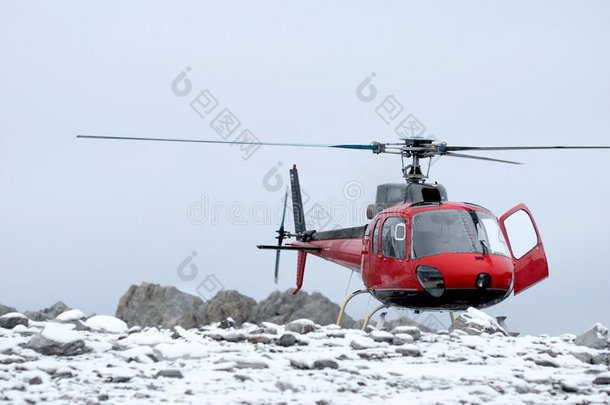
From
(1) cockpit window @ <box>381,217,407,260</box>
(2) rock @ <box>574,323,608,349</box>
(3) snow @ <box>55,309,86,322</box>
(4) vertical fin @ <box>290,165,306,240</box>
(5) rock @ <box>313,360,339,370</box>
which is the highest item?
(4) vertical fin @ <box>290,165,306,240</box>

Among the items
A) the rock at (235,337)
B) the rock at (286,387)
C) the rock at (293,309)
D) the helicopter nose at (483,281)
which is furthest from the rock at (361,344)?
the rock at (293,309)

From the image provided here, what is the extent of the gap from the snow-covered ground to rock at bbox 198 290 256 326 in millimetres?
38921

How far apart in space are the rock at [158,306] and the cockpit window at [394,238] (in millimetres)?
37686

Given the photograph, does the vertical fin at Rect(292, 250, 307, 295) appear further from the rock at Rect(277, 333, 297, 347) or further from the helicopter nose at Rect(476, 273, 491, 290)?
the rock at Rect(277, 333, 297, 347)

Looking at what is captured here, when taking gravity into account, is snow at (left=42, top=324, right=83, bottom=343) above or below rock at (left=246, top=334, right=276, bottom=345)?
below

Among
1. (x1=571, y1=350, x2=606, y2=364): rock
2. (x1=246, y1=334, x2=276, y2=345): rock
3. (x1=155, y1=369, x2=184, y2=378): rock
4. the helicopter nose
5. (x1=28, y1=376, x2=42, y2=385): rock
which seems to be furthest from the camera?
the helicopter nose

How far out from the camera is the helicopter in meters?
12.1

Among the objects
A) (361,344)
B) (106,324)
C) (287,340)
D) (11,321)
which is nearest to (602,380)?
(361,344)

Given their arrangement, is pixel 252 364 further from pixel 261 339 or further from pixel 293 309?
pixel 293 309

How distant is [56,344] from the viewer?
307 inches

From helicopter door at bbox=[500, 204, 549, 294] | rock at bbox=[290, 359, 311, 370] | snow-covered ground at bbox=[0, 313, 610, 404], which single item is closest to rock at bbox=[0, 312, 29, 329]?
snow-covered ground at bbox=[0, 313, 610, 404]

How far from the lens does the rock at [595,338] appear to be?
998 centimetres

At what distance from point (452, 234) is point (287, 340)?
5.05 m

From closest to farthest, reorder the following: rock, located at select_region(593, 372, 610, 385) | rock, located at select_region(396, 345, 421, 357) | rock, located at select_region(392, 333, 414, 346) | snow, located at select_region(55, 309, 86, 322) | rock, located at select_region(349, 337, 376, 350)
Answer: rock, located at select_region(593, 372, 610, 385)
rock, located at select_region(396, 345, 421, 357)
rock, located at select_region(349, 337, 376, 350)
rock, located at select_region(392, 333, 414, 346)
snow, located at select_region(55, 309, 86, 322)
